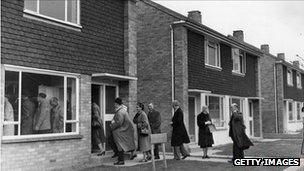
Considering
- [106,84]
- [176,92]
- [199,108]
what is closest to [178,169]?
[106,84]

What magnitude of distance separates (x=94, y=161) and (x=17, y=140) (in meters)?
3.13

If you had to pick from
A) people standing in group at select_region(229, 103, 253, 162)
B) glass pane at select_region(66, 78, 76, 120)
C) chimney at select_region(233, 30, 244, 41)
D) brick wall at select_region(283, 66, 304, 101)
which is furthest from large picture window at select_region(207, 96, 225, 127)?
brick wall at select_region(283, 66, 304, 101)

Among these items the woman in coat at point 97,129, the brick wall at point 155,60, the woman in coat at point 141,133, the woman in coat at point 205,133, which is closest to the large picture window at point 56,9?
the woman in coat at point 97,129

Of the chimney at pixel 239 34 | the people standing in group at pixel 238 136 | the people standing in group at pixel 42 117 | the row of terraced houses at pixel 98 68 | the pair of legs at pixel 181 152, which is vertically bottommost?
the pair of legs at pixel 181 152

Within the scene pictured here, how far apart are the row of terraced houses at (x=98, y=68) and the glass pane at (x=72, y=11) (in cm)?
3

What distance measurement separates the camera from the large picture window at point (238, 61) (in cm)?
2305

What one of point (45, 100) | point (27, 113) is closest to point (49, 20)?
point (45, 100)

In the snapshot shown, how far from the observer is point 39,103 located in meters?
10.9

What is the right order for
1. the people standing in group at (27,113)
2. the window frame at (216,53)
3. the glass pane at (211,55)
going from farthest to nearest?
1. the glass pane at (211,55)
2. the window frame at (216,53)
3. the people standing in group at (27,113)

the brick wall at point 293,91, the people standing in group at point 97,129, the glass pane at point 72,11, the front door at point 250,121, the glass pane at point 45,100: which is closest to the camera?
the glass pane at point 45,100

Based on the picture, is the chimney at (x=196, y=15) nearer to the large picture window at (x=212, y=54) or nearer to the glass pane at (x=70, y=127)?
the large picture window at (x=212, y=54)

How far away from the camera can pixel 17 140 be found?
9812 millimetres

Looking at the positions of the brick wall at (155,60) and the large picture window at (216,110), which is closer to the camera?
the brick wall at (155,60)

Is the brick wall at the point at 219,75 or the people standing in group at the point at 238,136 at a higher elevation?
the brick wall at the point at 219,75
